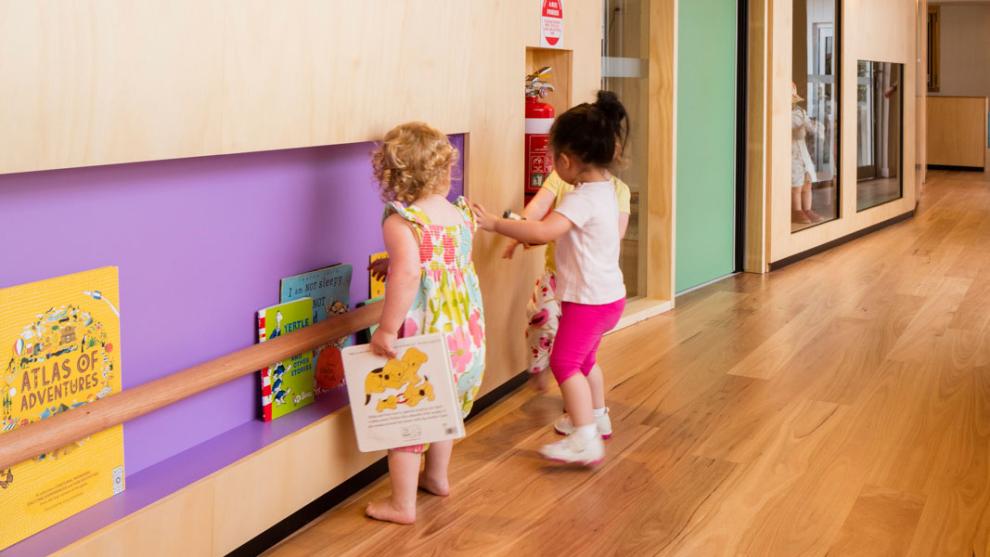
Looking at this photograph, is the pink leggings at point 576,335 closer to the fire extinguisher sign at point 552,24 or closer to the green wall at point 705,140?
the fire extinguisher sign at point 552,24

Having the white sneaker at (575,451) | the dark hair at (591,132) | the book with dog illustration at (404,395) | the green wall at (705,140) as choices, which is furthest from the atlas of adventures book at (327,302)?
the green wall at (705,140)

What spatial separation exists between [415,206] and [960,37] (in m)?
14.3

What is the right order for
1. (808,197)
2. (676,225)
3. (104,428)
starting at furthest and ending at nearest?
(808,197) → (676,225) → (104,428)

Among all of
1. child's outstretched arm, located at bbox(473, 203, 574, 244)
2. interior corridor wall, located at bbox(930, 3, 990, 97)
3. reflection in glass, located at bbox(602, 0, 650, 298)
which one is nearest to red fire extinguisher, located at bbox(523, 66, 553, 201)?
child's outstretched arm, located at bbox(473, 203, 574, 244)

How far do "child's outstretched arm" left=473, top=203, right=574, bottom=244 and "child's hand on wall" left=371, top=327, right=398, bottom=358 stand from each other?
539 millimetres

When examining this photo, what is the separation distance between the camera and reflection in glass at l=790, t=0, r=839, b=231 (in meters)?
6.53

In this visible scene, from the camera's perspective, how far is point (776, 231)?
6.26m

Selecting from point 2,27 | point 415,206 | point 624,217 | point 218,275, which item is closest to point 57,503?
point 218,275

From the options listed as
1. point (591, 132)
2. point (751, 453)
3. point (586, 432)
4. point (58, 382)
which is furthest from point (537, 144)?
point (58, 382)

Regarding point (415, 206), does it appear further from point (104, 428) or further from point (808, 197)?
point (808, 197)

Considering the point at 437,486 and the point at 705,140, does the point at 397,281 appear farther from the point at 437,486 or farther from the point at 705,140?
the point at 705,140

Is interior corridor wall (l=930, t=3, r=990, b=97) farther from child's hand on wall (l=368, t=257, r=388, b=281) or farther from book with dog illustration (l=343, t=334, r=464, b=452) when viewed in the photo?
book with dog illustration (l=343, t=334, r=464, b=452)

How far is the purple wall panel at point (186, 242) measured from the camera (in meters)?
1.90

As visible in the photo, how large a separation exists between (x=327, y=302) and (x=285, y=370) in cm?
22
